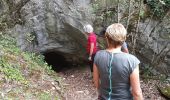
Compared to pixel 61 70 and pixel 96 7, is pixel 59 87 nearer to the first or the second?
pixel 96 7

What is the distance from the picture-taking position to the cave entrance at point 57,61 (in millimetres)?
13033

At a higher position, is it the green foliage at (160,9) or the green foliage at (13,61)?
the green foliage at (160,9)

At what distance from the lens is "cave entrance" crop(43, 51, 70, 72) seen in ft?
42.8

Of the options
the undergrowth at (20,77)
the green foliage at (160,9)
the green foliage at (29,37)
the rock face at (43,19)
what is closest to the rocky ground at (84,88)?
the undergrowth at (20,77)

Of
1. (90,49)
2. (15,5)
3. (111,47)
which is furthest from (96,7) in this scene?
(111,47)

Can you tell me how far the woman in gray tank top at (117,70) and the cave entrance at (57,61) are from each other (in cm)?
937

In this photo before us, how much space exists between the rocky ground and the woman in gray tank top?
4.75 meters

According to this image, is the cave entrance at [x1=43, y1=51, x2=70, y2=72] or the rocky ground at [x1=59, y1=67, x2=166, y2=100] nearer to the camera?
the rocky ground at [x1=59, y1=67, x2=166, y2=100]

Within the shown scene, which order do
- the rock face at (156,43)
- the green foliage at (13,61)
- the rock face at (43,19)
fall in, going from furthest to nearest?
the rock face at (43,19) < the rock face at (156,43) < the green foliage at (13,61)

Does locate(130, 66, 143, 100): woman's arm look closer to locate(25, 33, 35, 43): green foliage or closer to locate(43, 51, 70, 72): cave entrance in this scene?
locate(25, 33, 35, 43): green foliage

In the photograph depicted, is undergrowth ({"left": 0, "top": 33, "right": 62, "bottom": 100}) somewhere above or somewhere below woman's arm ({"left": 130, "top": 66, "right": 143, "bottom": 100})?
below

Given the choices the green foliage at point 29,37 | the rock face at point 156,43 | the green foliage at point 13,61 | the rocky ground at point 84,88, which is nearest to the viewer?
the green foliage at point 13,61

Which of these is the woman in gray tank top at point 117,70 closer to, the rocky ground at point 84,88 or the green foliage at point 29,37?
the rocky ground at point 84,88

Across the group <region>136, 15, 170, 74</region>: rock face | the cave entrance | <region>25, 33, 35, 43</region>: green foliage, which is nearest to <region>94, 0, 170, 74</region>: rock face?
<region>136, 15, 170, 74</region>: rock face
